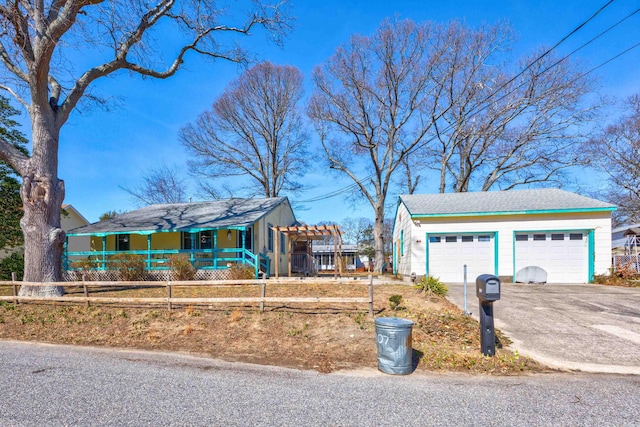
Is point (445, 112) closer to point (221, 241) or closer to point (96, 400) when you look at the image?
point (221, 241)

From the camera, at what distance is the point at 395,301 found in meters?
7.18

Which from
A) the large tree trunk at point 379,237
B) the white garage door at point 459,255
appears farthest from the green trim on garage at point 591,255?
the large tree trunk at point 379,237

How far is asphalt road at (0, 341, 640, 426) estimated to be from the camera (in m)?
3.46

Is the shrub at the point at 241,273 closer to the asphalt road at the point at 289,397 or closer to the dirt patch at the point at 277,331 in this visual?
the dirt patch at the point at 277,331

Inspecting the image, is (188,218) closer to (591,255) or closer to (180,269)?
(180,269)

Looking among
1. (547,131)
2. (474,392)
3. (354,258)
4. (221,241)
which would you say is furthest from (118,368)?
(354,258)

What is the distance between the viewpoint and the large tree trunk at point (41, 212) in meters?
9.79

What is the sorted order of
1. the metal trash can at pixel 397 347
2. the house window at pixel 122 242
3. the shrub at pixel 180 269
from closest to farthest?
the metal trash can at pixel 397 347 < the shrub at pixel 180 269 < the house window at pixel 122 242

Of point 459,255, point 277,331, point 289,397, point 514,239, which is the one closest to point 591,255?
point 514,239

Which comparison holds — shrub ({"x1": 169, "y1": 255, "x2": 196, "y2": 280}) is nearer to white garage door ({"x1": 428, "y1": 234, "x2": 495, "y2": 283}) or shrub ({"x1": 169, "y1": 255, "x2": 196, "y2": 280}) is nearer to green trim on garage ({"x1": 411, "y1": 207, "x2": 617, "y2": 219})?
green trim on garage ({"x1": 411, "y1": 207, "x2": 617, "y2": 219})

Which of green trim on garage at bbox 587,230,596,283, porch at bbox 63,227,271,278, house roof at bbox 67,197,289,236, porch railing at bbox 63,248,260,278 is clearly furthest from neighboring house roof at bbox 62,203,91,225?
green trim on garage at bbox 587,230,596,283

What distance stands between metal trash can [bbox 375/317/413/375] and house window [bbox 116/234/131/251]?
17376 millimetres

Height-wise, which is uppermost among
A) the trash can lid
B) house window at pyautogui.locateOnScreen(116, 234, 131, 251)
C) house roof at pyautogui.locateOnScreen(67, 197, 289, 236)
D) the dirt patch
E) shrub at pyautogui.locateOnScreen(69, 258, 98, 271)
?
house roof at pyautogui.locateOnScreen(67, 197, 289, 236)

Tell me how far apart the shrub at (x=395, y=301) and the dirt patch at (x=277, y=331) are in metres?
0.11
